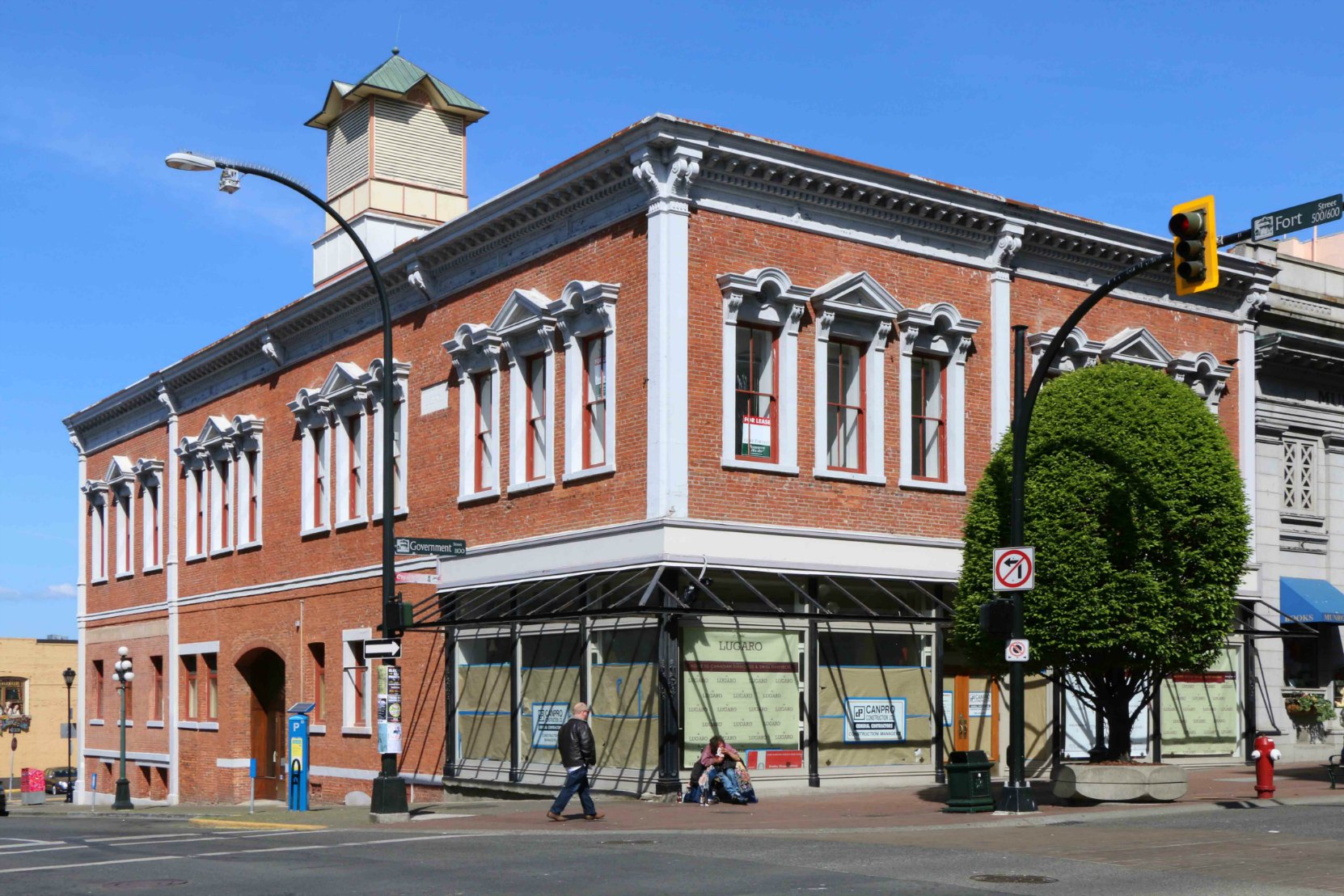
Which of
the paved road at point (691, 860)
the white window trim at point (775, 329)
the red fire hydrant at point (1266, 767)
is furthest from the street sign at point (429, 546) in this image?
the red fire hydrant at point (1266, 767)

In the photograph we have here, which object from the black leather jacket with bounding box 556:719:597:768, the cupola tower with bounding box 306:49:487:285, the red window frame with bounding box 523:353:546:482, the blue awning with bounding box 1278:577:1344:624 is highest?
the cupola tower with bounding box 306:49:487:285

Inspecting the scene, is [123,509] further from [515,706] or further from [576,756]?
[576,756]

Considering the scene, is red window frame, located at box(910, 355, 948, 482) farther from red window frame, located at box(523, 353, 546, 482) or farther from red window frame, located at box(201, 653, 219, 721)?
red window frame, located at box(201, 653, 219, 721)

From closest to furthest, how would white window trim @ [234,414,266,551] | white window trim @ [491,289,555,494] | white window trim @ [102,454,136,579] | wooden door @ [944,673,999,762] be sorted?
white window trim @ [491,289,555,494] < wooden door @ [944,673,999,762] < white window trim @ [234,414,266,551] < white window trim @ [102,454,136,579]

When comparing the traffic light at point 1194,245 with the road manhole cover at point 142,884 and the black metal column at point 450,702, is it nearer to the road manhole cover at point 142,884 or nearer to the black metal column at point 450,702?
the road manhole cover at point 142,884

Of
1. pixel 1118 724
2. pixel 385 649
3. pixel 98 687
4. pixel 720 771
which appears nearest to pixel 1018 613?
pixel 1118 724

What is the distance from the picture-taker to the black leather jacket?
2039cm

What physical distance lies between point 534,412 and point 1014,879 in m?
14.9

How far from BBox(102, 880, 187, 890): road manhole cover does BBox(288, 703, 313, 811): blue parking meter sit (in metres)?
13.6

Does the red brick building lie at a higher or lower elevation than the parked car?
higher

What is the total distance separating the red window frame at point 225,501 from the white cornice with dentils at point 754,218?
603cm

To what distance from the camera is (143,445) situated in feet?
148

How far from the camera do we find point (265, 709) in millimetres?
38344

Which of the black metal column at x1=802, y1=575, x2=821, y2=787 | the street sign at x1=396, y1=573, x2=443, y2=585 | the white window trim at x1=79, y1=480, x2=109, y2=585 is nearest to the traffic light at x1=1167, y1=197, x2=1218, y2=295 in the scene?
the black metal column at x1=802, y1=575, x2=821, y2=787
